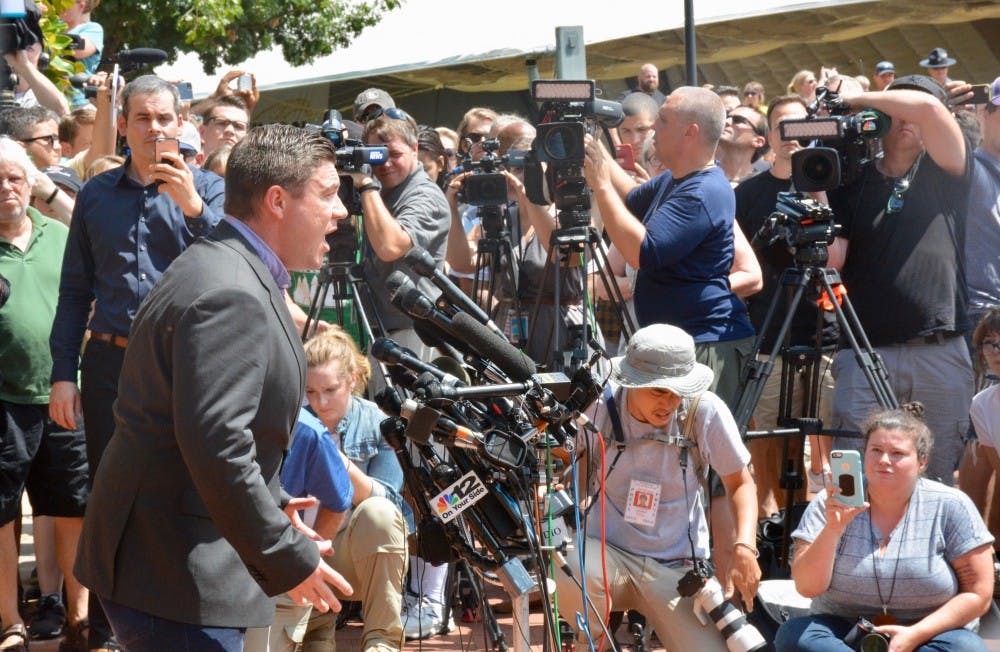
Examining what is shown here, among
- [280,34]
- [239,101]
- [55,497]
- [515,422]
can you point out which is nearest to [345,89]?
[280,34]

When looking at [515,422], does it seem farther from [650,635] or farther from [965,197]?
[965,197]

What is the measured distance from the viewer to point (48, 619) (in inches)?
206

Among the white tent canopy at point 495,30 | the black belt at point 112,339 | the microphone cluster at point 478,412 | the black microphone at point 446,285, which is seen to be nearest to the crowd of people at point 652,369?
the black belt at point 112,339

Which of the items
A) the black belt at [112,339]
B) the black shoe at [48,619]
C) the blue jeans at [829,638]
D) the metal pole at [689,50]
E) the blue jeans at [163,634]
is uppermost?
the metal pole at [689,50]

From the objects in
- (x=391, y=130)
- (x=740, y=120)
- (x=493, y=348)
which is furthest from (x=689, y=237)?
(x=740, y=120)

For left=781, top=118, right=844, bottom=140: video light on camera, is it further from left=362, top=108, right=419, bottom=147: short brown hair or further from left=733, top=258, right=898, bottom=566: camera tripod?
left=362, top=108, right=419, bottom=147: short brown hair

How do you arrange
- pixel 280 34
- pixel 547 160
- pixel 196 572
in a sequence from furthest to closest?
pixel 280 34 → pixel 547 160 → pixel 196 572

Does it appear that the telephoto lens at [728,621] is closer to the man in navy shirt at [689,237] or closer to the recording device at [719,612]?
the recording device at [719,612]

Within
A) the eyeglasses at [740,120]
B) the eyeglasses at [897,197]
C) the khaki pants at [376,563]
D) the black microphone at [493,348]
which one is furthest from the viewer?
the eyeglasses at [740,120]

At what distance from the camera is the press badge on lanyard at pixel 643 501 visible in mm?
4582

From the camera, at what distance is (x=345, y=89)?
1592 cm

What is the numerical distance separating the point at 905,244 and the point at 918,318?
300 millimetres

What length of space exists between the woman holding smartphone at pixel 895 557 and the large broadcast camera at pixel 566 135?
1.41m

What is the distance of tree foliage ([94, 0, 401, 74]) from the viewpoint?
19078 mm
